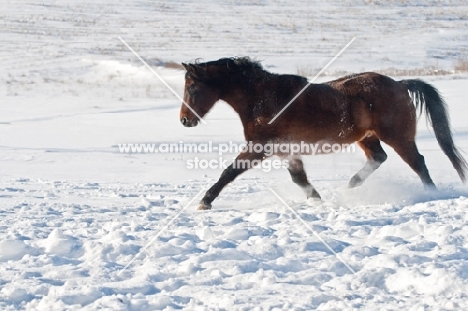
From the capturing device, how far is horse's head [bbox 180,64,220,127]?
6945 millimetres

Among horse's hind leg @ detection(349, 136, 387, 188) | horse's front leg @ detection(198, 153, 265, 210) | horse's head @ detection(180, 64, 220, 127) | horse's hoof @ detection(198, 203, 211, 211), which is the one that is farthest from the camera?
horse's hind leg @ detection(349, 136, 387, 188)

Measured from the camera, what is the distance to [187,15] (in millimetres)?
39438

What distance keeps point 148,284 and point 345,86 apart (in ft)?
12.2

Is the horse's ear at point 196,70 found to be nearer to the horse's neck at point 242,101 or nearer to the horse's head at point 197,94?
the horse's head at point 197,94

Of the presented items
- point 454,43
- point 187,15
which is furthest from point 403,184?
point 187,15

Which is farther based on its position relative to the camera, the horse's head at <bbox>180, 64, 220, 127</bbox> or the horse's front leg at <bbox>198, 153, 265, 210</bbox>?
the horse's head at <bbox>180, 64, 220, 127</bbox>

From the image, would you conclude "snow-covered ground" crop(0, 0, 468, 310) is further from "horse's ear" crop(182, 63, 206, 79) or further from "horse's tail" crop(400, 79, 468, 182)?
"horse's ear" crop(182, 63, 206, 79)

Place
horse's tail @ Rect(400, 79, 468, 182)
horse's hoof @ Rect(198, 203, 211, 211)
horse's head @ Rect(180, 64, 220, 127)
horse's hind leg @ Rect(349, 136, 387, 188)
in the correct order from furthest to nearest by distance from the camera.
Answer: horse's hind leg @ Rect(349, 136, 387, 188)
horse's tail @ Rect(400, 79, 468, 182)
horse's head @ Rect(180, 64, 220, 127)
horse's hoof @ Rect(198, 203, 211, 211)

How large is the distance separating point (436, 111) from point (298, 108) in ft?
5.81

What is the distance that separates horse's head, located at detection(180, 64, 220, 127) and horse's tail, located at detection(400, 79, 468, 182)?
2185 mm

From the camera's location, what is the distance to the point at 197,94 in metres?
6.98

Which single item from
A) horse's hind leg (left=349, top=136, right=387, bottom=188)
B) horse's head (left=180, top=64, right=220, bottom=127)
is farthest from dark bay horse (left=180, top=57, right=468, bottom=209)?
horse's hind leg (left=349, top=136, right=387, bottom=188)

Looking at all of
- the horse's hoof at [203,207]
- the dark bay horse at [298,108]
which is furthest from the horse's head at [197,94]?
the horse's hoof at [203,207]

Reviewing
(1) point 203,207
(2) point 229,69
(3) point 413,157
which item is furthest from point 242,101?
(3) point 413,157
